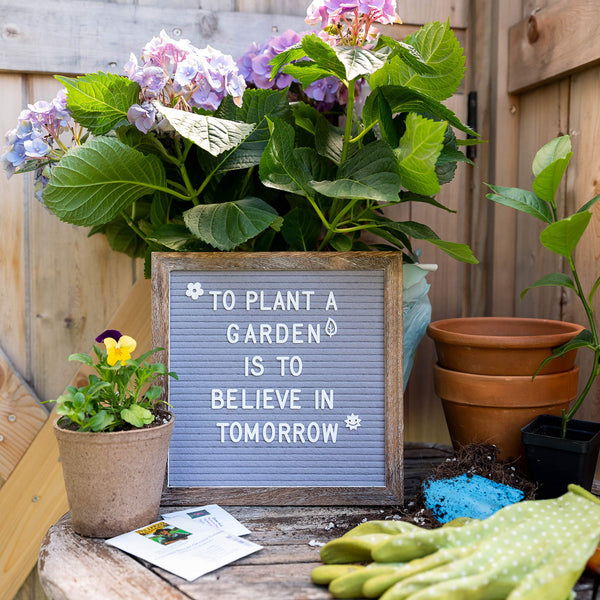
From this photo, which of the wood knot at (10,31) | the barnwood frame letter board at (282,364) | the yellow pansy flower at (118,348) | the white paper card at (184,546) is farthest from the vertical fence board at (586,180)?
the wood knot at (10,31)

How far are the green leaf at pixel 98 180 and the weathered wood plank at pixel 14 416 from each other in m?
0.50

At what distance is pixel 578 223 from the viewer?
2.97ft

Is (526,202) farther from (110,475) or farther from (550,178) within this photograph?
(110,475)

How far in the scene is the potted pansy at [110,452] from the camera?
0.85 meters

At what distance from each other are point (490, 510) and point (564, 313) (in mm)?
578

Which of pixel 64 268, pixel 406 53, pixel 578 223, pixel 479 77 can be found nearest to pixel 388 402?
pixel 578 223

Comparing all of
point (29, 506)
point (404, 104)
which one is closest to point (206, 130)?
point (404, 104)

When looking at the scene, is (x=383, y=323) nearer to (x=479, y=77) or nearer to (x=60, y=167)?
(x=60, y=167)

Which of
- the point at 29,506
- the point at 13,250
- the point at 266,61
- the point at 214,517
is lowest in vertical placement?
the point at 29,506

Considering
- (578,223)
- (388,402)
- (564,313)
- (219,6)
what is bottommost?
(388,402)

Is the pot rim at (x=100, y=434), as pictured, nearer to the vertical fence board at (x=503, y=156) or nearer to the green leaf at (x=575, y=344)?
the green leaf at (x=575, y=344)

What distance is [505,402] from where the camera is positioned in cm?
105

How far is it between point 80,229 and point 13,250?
15 centimetres

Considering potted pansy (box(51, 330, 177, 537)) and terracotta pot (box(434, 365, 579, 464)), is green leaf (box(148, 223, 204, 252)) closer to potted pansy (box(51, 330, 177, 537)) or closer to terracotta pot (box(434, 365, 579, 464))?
potted pansy (box(51, 330, 177, 537))
